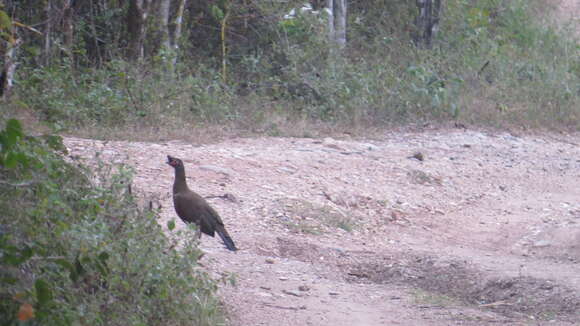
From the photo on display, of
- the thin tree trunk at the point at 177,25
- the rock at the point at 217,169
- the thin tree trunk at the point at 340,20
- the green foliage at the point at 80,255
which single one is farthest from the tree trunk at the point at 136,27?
the green foliage at the point at 80,255

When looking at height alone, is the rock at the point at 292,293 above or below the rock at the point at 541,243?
above

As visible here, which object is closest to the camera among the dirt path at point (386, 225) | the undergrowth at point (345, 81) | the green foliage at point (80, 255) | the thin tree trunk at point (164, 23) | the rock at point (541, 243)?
the green foliage at point (80, 255)

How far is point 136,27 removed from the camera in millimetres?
10484

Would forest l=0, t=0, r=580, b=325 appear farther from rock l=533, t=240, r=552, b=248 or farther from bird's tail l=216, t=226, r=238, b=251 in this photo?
rock l=533, t=240, r=552, b=248

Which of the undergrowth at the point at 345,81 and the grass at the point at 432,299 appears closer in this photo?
the grass at the point at 432,299

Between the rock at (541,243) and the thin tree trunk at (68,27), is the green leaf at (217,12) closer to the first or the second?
the thin tree trunk at (68,27)

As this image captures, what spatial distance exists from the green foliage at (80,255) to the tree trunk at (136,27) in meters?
6.49

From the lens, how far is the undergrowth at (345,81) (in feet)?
30.2

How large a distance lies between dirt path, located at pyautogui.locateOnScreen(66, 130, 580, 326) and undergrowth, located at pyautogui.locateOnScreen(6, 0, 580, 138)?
0.87 meters

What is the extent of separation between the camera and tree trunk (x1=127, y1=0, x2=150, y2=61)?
10.5 m

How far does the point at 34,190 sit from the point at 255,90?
8.17 meters

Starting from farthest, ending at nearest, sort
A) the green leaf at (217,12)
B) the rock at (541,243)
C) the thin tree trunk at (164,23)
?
the green leaf at (217,12)
the thin tree trunk at (164,23)
the rock at (541,243)

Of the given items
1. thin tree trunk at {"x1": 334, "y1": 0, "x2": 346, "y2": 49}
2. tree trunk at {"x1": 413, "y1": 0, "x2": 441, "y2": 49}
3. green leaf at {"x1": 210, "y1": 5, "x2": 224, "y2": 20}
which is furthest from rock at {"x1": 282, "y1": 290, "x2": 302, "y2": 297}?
tree trunk at {"x1": 413, "y1": 0, "x2": 441, "y2": 49}

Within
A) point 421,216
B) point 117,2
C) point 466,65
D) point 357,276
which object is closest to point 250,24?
point 117,2
